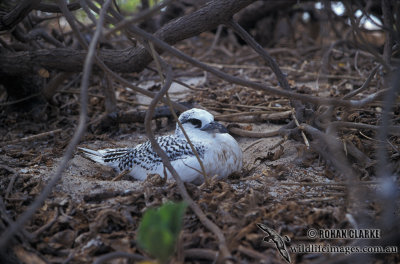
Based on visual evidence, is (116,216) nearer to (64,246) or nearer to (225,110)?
(64,246)

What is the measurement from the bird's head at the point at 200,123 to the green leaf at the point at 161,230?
196 centimetres

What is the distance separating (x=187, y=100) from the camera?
5523mm

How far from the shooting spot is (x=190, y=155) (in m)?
3.67

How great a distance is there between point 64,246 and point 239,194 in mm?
1352

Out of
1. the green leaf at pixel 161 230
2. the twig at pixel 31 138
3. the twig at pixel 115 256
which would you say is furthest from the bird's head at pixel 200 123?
the green leaf at pixel 161 230

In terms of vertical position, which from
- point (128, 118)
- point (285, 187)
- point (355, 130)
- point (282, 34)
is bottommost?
point (285, 187)

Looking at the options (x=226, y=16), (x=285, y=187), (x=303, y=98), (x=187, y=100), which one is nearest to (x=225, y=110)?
(x=187, y=100)

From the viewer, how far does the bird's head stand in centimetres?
389

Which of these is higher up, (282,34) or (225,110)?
(282,34)

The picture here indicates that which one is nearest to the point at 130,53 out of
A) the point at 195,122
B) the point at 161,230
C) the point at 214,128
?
the point at 195,122

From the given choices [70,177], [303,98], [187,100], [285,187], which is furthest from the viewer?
[187,100]

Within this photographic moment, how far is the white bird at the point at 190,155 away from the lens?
A: 3.58 m

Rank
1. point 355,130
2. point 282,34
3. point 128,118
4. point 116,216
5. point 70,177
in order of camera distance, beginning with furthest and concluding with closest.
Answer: point 282,34 → point 128,118 → point 355,130 → point 70,177 → point 116,216

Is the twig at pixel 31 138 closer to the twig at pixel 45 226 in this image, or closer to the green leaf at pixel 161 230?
the twig at pixel 45 226
